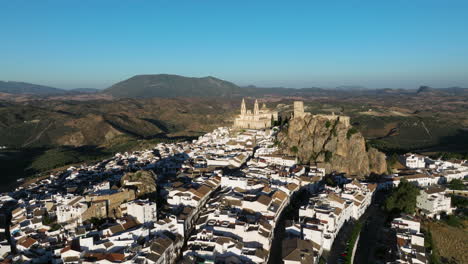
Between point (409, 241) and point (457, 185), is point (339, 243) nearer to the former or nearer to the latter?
point (409, 241)

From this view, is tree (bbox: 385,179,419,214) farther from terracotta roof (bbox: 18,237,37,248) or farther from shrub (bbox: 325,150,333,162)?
terracotta roof (bbox: 18,237,37,248)

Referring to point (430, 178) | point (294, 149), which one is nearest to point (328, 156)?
point (294, 149)

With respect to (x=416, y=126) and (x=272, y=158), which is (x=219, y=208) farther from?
(x=416, y=126)

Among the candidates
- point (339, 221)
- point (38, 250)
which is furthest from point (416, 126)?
point (38, 250)

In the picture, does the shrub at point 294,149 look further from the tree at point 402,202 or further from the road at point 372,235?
the tree at point 402,202

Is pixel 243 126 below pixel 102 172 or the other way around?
the other way around

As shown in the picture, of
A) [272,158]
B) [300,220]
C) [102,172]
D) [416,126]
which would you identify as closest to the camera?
[300,220]
